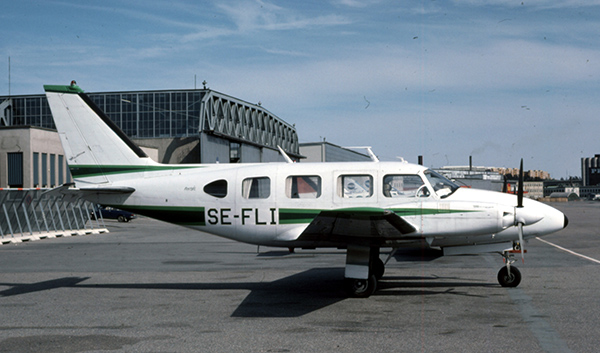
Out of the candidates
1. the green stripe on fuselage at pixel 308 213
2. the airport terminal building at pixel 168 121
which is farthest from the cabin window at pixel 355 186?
the airport terminal building at pixel 168 121

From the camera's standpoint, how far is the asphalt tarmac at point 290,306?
7488 millimetres

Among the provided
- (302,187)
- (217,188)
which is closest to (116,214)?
(217,188)

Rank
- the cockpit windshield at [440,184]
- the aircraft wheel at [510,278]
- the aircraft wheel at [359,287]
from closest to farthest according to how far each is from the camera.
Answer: the aircraft wheel at [359,287]
the cockpit windshield at [440,184]
the aircraft wheel at [510,278]

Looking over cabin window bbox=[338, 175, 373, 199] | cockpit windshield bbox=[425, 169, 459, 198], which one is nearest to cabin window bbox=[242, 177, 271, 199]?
cabin window bbox=[338, 175, 373, 199]

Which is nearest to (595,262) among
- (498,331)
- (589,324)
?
(589,324)

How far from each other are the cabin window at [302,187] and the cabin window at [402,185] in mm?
1450

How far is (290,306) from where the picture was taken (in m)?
9.97

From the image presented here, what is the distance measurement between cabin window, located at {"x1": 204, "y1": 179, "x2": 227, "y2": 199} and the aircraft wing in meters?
2.10

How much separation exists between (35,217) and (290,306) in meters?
21.9

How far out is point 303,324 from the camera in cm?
859

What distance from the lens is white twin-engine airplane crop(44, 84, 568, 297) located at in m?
10.6

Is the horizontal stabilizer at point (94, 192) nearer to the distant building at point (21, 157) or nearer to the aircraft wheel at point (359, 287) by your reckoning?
the aircraft wheel at point (359, 287)

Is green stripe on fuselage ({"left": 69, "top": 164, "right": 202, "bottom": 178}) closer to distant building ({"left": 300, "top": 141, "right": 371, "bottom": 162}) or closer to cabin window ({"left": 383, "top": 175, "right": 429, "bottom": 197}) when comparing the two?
cabin window ({"left": 383, "top": 175, "right": 429, "bottom": 197})

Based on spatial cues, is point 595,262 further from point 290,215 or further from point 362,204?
point 290,215
